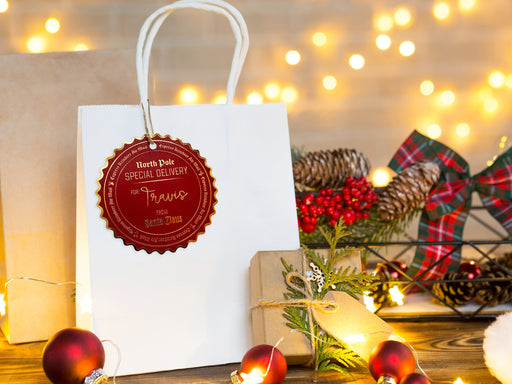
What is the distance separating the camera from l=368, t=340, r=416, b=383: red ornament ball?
59 centimetres

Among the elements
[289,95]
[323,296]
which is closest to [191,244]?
[323,296]

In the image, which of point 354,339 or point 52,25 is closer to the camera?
point 354,339

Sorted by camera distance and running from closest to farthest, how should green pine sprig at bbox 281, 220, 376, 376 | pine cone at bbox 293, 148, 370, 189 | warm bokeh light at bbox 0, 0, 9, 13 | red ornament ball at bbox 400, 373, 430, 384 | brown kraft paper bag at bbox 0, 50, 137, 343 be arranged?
red ornament ball at bbox 400, 373, 430, 384 < green pine sprig at bbox 281, 220, 376, 376 < brown kraft paper bag at bbox 0, 50, 137, 343 < pine cone at bbox 293, 148, 370, 189 < warm bokeh light at bbox 0, 0, 9, 13

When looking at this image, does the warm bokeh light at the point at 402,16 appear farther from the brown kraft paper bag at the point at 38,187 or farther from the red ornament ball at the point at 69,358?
the red ornament ball at the point at 69,358

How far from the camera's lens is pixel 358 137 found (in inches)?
51.0

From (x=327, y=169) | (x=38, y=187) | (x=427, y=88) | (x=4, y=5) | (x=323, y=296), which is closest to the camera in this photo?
(x=323, y=296)

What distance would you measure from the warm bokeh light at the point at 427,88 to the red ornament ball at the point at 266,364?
905mm

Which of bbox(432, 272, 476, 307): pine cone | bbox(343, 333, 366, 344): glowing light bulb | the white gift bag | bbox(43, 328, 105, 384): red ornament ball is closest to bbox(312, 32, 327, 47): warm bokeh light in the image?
the white gift bag

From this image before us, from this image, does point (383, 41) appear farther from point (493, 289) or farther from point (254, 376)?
point (254, 376)

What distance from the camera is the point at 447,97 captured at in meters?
1.29

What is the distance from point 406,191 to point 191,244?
1.27 feet

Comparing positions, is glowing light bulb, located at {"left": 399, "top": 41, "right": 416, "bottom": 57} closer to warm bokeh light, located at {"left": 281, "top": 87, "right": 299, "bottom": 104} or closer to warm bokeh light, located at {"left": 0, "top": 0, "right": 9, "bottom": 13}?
warm bokeh light, located at {"left": 281, "top": 87, "right": 299, "bottom": 104}

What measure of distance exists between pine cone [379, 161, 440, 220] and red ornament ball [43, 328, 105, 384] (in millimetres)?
526

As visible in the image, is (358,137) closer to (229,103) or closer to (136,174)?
(229,103)
